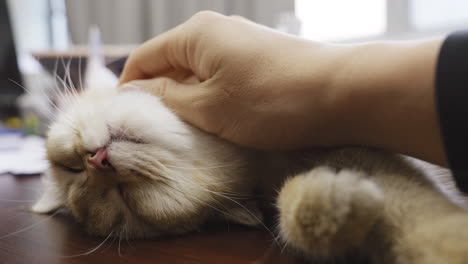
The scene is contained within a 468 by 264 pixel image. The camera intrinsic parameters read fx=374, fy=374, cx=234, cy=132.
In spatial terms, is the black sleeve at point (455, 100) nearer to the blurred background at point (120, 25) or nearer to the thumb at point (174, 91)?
the thumb at point (174, 91)

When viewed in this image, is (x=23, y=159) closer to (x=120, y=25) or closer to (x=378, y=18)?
(x=120, y=25)

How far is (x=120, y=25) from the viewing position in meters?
3.21

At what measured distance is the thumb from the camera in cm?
78

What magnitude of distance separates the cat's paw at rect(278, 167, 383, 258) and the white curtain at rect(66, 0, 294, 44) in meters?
2.15

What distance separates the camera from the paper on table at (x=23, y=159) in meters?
1.70

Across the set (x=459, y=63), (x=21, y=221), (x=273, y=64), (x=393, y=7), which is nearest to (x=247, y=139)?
(x=273, y=64)

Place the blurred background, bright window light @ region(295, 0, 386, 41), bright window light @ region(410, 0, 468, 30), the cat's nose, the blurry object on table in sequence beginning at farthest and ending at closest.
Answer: the blurry object on table
bright window light @ region(295, 0, 386, 41)
the blurred background
bright window light @ region(410, 0, 468, 30)
the cat's nose

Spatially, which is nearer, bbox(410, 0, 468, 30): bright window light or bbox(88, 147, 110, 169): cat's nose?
bbox(88, 147, 110, 169): cat's nose

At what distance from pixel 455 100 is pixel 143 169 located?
1.78ft

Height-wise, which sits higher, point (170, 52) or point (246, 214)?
point (170, 52)

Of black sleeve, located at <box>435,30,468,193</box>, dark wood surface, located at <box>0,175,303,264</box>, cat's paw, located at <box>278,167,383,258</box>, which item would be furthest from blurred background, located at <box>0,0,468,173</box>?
black sleeve, located at <box>435,30,468,193</box>

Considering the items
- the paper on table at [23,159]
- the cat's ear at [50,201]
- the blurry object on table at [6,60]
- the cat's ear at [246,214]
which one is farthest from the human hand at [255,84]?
the blurry object on table at [6,60]

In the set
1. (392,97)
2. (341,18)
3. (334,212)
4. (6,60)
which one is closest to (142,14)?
(6,60)

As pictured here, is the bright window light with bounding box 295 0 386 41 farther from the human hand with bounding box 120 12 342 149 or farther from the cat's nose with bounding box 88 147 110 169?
the cat's nose with bounding box 88 147 110 169
